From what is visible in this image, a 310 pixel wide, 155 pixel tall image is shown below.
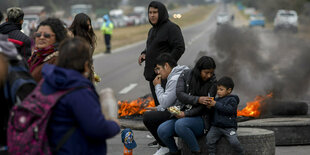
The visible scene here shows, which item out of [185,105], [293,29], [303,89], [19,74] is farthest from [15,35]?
[293,29]

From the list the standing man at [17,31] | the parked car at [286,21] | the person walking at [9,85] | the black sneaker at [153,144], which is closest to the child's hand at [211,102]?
the black sneaker at [153,144]

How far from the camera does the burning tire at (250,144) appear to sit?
19.0ft

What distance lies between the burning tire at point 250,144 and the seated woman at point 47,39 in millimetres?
1833

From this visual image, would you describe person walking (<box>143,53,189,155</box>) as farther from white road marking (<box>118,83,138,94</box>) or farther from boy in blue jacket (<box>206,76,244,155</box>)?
white road marking (<box>118,83,138,94</box>)

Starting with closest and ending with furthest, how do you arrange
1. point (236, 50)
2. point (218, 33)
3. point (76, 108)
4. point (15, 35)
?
point (76, 108), point (15, 35), point (236, 50), point (218, 33)

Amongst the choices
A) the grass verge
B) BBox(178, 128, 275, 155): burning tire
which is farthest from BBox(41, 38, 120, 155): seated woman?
the grass verge

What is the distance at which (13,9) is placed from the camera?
745 centimetres

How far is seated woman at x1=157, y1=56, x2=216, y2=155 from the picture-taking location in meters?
5.73

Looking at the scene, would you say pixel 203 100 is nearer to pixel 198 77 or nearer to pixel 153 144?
pixel 198 77

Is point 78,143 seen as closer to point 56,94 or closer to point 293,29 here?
point 56,94

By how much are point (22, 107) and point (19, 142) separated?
205 mm

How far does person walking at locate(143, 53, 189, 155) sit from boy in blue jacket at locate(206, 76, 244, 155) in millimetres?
520

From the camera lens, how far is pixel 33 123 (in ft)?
11.0

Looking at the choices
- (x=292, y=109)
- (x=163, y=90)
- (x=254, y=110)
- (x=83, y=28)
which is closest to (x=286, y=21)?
(x=254, y=110)
